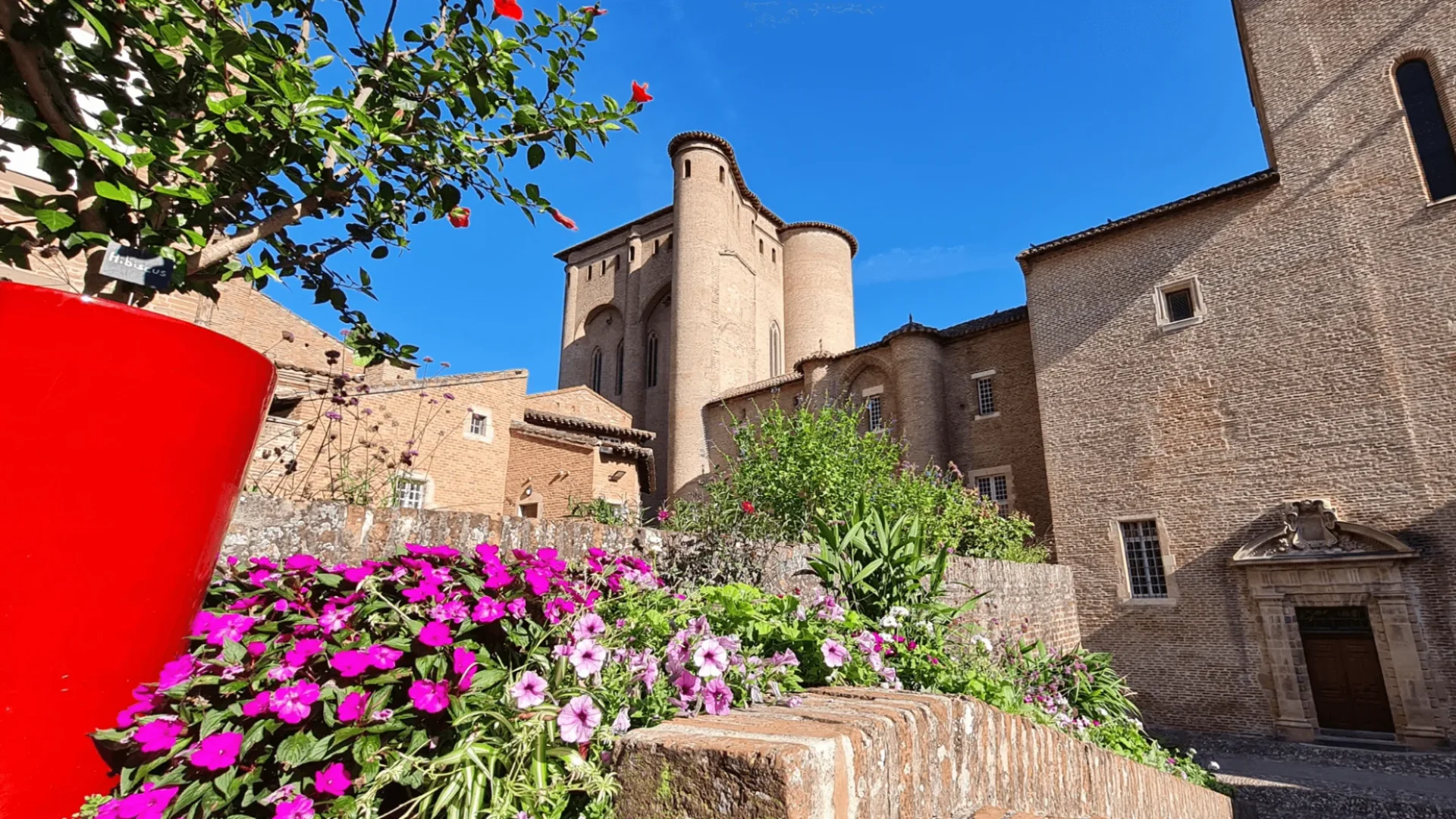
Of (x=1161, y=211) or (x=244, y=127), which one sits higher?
(x=1161, y=211)

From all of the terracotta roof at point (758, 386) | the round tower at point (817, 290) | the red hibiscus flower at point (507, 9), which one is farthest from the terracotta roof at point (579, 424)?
the round tower at point (817, 290)

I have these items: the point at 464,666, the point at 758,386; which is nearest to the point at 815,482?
the point at 464,666

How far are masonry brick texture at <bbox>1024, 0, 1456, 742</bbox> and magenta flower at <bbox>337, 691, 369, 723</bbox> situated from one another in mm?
17312

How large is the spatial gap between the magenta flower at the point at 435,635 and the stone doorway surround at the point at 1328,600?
16.9 metres

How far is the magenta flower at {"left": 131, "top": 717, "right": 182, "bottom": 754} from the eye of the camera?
1448 mm

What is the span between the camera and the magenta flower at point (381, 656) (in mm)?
1639

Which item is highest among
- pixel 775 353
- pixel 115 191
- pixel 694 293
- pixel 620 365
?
pixel 694 293

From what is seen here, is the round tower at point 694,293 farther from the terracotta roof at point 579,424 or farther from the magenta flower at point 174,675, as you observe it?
the magenta flower at point 174,675

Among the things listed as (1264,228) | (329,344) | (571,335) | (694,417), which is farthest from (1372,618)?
(571,335)

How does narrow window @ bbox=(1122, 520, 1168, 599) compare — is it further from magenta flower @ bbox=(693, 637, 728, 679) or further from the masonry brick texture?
magenta flower @ bbox=(693, 637, 728, 679)

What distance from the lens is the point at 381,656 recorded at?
166 cm

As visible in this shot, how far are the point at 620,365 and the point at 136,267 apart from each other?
33676mm

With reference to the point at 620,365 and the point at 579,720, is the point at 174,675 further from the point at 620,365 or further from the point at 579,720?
the point at 620,365

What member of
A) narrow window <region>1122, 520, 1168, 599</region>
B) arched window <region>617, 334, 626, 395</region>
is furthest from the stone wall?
arched window <region>617, 334, 626, 395</region>
